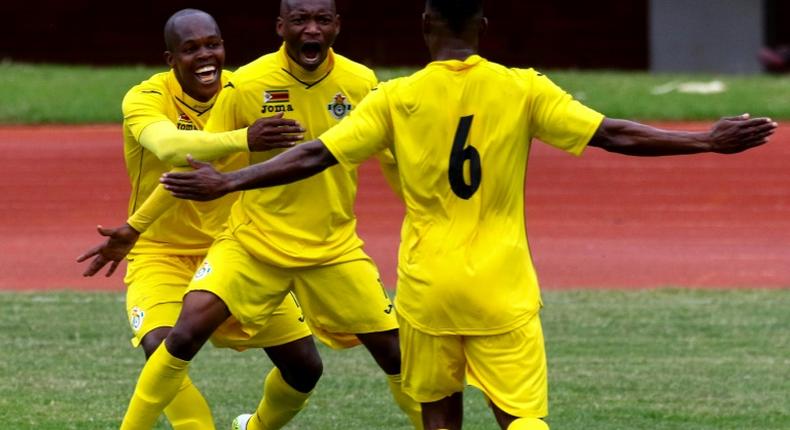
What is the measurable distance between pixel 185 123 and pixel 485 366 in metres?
2.41

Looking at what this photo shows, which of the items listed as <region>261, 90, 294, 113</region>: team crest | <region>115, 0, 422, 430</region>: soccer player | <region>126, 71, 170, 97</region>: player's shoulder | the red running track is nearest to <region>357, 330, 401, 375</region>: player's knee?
<region>115, 0, 422, 430</region>: soccer player

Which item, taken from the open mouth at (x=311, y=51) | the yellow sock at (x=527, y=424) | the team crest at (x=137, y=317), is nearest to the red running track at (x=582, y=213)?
the team crest at (x=137, y=317)

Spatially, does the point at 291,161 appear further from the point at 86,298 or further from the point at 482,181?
the point at 86,298

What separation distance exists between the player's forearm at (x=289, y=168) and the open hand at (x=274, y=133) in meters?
0.78

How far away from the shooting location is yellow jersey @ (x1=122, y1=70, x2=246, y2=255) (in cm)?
780

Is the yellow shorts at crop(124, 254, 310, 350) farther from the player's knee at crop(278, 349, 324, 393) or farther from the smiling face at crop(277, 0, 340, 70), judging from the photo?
the smiling face at crop(277, 0, 340, 70)

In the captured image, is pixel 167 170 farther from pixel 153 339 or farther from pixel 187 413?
pixel 187 413

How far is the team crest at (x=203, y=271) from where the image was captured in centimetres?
743

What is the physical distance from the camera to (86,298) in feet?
45.3

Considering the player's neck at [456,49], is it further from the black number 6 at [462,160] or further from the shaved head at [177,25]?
the shaved head at [177,25]

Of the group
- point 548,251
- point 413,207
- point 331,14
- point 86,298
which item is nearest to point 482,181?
point 413,207

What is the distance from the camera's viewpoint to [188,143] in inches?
285

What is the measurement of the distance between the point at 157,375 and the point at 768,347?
5.43 m

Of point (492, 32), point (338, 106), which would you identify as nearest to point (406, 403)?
point (338, 106)
